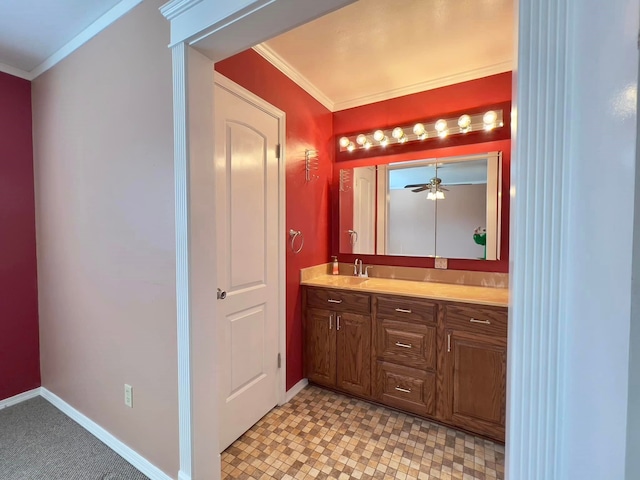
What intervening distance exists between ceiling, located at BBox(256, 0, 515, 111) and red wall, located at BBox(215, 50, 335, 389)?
125 millimetres

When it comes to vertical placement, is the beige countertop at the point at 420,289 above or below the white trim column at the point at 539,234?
below

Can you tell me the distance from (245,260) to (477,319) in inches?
58.6

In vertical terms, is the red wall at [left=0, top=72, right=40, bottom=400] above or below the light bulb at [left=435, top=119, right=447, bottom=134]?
below

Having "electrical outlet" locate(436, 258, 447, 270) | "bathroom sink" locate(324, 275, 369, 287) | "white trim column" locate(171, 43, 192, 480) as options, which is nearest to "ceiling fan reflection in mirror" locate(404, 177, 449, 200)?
"electrical outlet" locate(436, 258, 447, 270)

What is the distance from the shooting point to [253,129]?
1.87m

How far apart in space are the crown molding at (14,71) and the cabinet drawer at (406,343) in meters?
3.14

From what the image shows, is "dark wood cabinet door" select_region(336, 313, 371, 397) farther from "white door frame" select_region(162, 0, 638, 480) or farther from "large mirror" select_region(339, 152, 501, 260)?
"white door frame" select_region(162, 0, 638, 480)

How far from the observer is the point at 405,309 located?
194 centimetres

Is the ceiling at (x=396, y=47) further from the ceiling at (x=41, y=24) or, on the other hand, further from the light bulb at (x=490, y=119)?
the ceiling at (x=41, y=24)

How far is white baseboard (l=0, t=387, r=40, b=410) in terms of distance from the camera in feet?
6.68

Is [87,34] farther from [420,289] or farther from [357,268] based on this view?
[420,289]


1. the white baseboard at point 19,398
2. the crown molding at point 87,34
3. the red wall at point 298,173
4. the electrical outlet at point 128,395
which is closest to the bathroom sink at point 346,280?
the red wall at point 298,173

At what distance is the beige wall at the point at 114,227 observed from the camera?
133cm

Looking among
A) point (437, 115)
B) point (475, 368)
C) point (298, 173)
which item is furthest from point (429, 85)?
point (475, 368)
